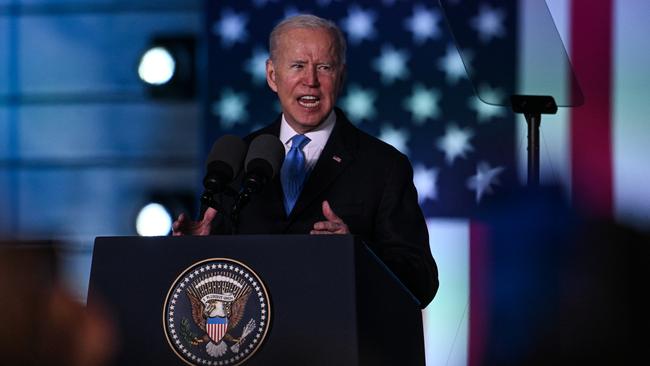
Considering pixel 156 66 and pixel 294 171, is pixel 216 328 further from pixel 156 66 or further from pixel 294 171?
pixel 156 66

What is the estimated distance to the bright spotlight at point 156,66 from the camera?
418 centimetres

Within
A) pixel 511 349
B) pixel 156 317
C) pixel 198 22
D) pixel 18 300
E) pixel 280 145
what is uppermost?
pixel 198 22

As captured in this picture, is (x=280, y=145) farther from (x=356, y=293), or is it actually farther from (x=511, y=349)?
(x=511, y=349)

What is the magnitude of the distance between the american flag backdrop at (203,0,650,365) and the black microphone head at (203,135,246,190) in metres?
2.00

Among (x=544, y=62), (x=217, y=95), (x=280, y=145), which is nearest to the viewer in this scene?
(x=280, y=145)

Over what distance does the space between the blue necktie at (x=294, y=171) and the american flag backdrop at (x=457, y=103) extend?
1.47 m

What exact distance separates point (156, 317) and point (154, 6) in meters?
3.32

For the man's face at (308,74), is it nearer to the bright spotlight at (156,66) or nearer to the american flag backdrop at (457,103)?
the american flag backdrop at (457,103)

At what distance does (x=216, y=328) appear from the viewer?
1495mm

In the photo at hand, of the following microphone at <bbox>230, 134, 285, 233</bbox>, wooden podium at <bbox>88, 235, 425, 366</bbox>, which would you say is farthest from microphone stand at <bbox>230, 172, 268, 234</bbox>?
wooden podium at <bbox>88, 235, 425, 366</bbox>

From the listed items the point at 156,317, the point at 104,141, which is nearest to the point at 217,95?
the point at 104,141

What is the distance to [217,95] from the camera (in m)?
4.22

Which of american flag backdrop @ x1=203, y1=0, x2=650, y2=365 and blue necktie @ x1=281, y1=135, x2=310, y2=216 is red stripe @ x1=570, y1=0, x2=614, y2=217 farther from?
blue necktie @ x1=281, y1=135, x2=310, y2=216

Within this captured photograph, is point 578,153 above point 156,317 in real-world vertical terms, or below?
above
